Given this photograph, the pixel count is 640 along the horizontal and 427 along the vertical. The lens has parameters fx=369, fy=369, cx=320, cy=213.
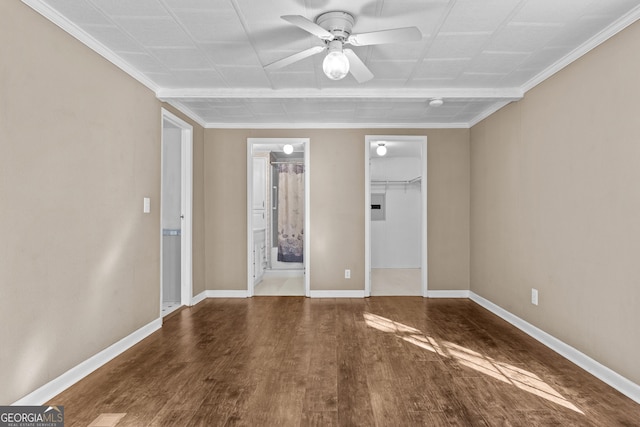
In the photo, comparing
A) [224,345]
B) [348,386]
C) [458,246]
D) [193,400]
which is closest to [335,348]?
[348,386]

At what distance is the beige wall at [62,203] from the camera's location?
2025 millimetres

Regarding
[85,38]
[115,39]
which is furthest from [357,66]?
[85,38]

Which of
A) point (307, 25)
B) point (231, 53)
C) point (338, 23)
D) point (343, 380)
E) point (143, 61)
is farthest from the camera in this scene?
point (143, 61)

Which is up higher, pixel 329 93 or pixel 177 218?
pixel 329 93

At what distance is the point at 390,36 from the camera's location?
222 cm

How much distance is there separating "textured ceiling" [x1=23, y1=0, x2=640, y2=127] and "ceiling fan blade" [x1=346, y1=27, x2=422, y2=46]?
191 millimetres

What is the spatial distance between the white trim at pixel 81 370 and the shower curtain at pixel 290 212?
140 inches

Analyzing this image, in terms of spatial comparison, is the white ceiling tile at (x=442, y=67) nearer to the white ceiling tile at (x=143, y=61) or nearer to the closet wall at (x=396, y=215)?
the white ceiling tile at (x=143, y=61)

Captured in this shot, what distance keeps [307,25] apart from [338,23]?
12.6 inches

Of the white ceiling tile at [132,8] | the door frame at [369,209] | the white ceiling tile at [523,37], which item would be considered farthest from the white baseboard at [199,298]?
the white ceiling tile at [523,37]

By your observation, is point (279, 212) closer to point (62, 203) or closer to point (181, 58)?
point (181, 58)

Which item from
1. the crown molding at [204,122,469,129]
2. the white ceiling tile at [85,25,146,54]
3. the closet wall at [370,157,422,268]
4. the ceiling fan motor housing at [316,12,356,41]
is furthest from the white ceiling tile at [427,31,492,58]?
the closet wall at [370,157,422,268]

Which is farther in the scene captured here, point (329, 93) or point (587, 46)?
point (329, 93)

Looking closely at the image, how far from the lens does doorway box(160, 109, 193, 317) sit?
4547 mm
